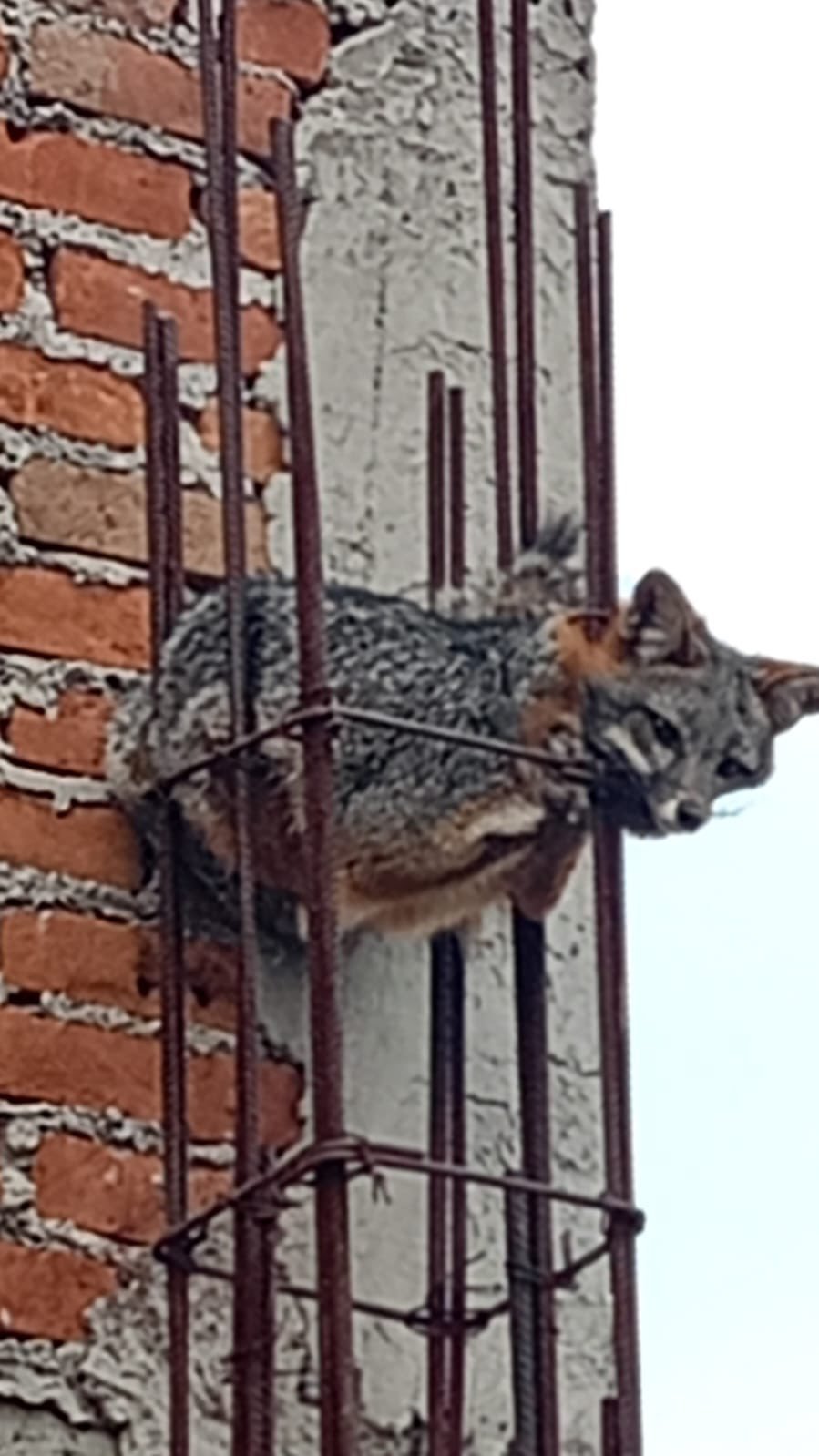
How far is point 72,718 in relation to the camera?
116 inches

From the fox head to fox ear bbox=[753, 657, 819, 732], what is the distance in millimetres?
19

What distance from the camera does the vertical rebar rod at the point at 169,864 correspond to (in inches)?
108

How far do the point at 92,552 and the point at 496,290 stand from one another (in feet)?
1.04

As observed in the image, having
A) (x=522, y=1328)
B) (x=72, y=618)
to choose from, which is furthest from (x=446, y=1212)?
(x=72, y=618)

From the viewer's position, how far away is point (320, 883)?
2650 mm

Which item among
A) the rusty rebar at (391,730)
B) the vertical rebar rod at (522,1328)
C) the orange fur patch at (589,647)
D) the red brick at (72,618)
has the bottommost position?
the vertical rebar rod at (522,1328)

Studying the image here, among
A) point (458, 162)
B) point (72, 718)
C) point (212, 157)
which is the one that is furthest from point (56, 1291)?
point (458, 162)

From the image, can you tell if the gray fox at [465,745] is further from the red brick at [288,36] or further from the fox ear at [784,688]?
the red brick at [288,36]

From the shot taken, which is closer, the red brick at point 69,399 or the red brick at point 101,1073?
the red brick at point 101,1073

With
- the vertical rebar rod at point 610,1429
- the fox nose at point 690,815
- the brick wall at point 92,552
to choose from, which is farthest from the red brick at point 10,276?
the vertical rebar rod at point 610,1429

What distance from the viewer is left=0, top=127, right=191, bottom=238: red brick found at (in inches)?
121

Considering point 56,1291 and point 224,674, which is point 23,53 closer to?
point 224,674

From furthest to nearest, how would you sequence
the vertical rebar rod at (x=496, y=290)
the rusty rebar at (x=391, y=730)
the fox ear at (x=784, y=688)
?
the vertical rebar rod at (x=496, y=290) → the fox ear at (x=784, y=688) → the rusty rebar at (x=391, y=730)

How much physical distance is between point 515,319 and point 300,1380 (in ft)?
2.38
